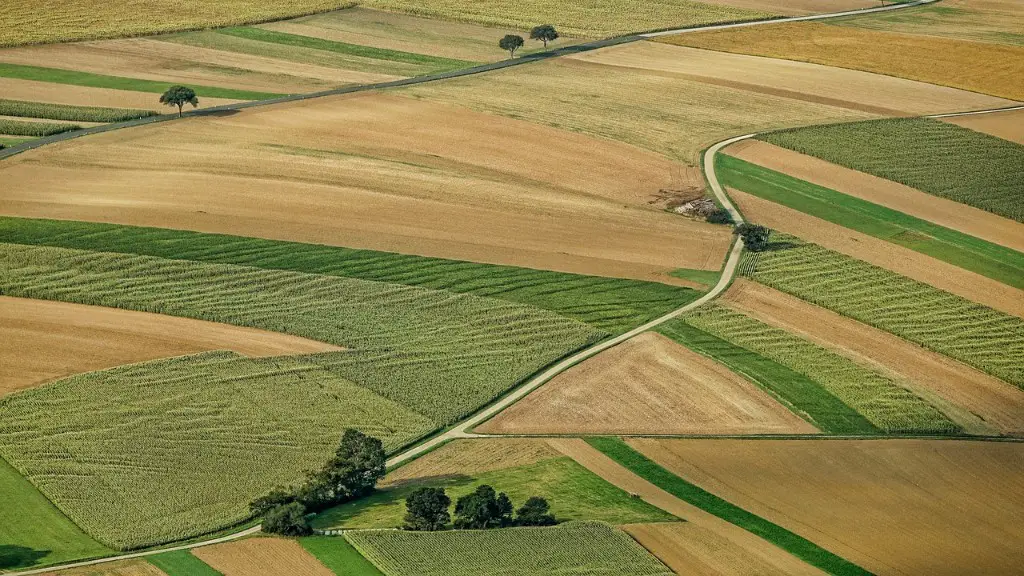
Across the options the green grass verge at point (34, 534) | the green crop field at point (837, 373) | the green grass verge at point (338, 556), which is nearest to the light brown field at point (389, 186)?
the green crop field at point (837, 373)

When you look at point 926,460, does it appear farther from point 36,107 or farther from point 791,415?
point 36,107

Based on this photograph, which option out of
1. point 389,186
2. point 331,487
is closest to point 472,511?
point 331,487

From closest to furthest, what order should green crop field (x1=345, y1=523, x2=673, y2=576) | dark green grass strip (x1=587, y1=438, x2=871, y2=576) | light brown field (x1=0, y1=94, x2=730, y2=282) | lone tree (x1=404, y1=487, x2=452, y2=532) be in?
green crop field (x1=345, y1=523, x2=673, y2=576), dark green grass strip (x1=587, y1=438, x2=871, y2=576), lone tree (x1=404, y1=487, x2=452, y2=532), light brown field (x1=0, y1=94, x2=730, y2=282)

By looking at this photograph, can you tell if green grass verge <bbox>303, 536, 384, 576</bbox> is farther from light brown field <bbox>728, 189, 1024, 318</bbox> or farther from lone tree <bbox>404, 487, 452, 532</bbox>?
light brown field <bbox>728, 189, 1024, 318</bbox>

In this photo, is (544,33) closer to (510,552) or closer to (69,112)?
(69,112)

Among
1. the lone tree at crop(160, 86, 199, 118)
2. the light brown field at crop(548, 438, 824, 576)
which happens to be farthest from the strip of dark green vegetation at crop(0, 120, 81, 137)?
the light brown field at crop(548, 438, 824, 576)

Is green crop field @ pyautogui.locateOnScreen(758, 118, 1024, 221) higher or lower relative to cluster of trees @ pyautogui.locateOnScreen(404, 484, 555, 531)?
higher

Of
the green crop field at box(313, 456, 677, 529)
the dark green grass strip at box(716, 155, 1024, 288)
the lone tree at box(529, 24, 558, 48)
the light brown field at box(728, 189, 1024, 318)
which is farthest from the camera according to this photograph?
the lone tree at box(529, 24, 558, 48)

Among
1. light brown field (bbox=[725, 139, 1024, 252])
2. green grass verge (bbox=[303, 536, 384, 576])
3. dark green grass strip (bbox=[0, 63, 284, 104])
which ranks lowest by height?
green grass verge (bbox=[303, 536, 384, 576])
